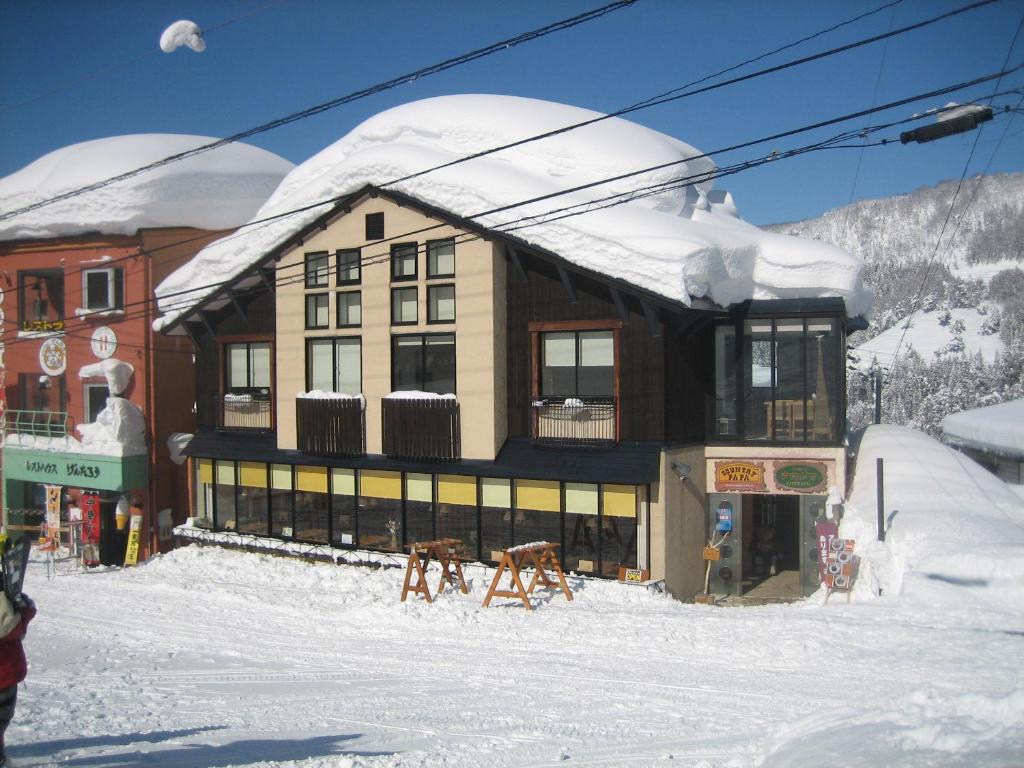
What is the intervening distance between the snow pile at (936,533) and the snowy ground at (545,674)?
5 centimetres

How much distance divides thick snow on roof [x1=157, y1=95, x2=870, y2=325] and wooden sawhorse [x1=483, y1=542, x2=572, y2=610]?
5263 millimetres

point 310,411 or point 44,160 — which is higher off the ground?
point 44,160

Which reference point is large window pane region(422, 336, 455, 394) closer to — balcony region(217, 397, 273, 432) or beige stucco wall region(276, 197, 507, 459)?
beige stucco wall region(276, 197, 507, 459)

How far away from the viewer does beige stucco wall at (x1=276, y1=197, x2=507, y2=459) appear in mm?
18031

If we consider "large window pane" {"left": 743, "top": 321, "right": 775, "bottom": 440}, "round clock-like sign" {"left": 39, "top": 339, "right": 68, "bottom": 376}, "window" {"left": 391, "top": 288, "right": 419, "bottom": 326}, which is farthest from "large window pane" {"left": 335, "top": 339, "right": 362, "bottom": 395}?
"round clock-like sign" {"left": 39, "top": 339, "right": 68, "bottom": 376}

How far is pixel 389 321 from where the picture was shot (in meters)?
19.5

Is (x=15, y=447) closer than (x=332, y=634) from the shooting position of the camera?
No

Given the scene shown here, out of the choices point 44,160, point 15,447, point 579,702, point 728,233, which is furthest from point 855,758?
point 44,160

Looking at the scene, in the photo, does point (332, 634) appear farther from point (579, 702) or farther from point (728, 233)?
point (728, 233)

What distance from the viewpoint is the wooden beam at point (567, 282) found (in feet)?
56.2

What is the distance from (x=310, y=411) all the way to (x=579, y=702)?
12.9m

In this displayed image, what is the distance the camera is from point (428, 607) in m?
14.4

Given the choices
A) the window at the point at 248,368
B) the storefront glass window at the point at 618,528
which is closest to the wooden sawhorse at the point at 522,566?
the storefront glass window at the point at 618,528

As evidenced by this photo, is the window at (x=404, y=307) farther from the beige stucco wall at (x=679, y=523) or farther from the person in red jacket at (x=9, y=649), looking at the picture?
the person in red jacket at (x=9, y=649)
